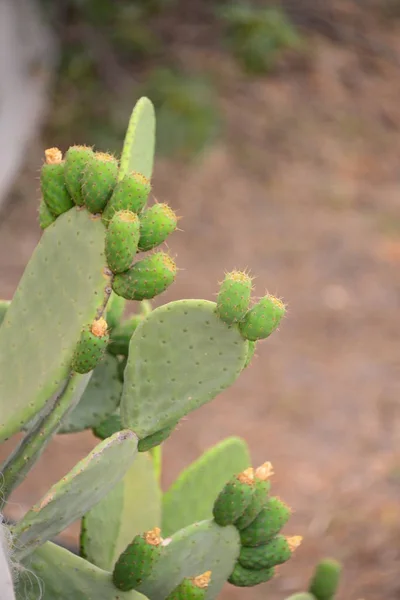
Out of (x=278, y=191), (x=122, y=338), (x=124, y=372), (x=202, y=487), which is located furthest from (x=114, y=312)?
(x=278, y=191)

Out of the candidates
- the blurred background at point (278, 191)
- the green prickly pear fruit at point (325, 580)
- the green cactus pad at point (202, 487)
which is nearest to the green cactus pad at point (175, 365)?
the green cactus pad at point (202, 487)

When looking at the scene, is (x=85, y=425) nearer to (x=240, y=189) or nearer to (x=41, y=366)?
(x=41, y=366)

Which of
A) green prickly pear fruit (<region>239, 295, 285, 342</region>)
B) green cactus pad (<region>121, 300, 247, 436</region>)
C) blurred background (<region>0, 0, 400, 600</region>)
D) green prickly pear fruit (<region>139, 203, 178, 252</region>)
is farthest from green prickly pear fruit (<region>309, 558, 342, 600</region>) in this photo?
blurred background (<region>0, 0, 400, 600</region>)

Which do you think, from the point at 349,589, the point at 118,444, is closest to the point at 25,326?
the point at 118,444

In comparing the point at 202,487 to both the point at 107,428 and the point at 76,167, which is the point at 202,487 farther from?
the point at 76,167

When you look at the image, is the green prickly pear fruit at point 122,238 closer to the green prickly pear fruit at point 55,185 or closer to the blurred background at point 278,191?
the green prickly pear fruit at point 55,185

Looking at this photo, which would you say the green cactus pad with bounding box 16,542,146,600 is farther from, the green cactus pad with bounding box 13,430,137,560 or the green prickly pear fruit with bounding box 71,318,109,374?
the green prickly pear fruit with bounding box 71,318,109,374
